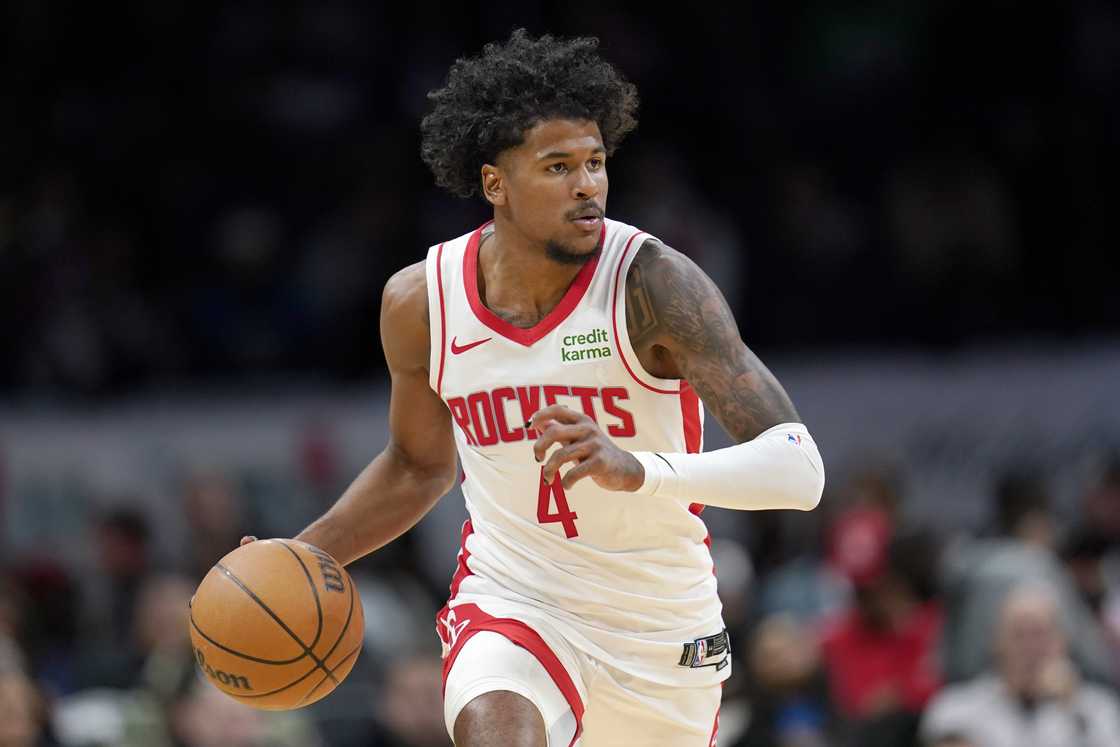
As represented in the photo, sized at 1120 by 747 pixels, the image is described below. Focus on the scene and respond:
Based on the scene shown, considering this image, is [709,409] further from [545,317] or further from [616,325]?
[545,317]

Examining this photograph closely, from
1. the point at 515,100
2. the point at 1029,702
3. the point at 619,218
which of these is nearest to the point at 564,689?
the point at 515,100

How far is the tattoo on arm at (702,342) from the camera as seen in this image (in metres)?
5.77

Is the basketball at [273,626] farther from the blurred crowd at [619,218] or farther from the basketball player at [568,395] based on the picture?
the blurred crowd at [619,218]

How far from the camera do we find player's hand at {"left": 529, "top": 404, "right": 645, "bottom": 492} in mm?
5160

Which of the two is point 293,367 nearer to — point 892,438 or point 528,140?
point 892,438

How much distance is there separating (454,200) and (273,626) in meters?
10.6

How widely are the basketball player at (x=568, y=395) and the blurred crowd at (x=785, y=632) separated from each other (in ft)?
10.7

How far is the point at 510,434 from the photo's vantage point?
20.2ft

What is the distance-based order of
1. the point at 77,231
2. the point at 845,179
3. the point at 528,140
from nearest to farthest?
the point at 528,140 < the point at 77,231 < the point at 845,179

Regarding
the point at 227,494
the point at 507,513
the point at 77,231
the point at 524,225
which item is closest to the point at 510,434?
the point at 507,513

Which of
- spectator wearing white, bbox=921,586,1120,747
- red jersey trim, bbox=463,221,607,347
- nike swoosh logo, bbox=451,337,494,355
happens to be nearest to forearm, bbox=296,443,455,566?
nike swoosh logo, bbox=451,337,494,355

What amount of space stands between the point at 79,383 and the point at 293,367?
1752mm

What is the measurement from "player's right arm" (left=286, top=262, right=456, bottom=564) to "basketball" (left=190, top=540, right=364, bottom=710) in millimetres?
433

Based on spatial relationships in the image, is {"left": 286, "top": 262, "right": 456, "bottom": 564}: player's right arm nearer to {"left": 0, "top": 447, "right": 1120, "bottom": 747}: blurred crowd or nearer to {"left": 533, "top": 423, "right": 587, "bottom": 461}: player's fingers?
{"left": 533, "top": 423, "right": 587, "bottom": 461}: player's fingers
